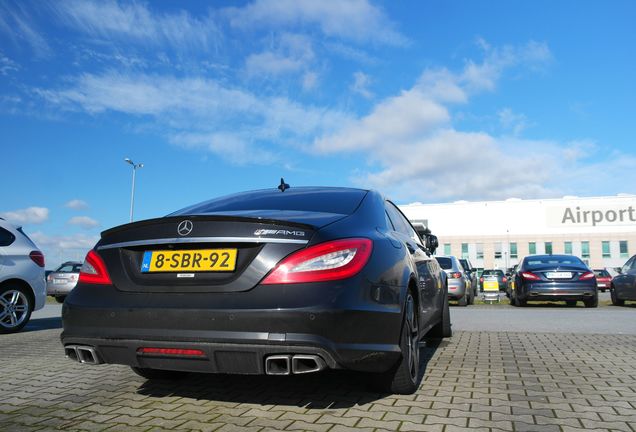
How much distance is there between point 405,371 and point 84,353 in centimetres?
200

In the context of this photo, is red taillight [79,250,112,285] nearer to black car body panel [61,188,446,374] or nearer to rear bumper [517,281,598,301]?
black car body panel [61,188,446,374]

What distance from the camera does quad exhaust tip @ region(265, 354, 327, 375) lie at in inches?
112

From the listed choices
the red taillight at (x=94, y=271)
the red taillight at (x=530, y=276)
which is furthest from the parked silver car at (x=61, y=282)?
the red taillight at (x=94, y=271)

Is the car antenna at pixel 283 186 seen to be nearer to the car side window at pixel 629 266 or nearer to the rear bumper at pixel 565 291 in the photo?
the rear bumper at pixel 565 291

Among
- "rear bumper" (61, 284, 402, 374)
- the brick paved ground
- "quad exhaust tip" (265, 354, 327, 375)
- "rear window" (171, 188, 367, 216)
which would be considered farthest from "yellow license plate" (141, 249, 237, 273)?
the brick paved ground

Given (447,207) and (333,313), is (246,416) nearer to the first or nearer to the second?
(333,313)

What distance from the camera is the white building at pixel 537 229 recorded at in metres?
70.1

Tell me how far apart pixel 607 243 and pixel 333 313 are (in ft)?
252

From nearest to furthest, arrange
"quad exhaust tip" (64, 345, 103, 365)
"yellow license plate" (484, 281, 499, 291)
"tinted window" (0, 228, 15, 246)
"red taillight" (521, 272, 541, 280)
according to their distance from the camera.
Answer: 1. "quad exhaust tip" (64, 345, 103, 365)
2. "tinted window" (0, 228, 15, 246)
3. "red taillight" (521, 272, 541, 280)
4. "yellow license plate" (484, 281, 499, 291)

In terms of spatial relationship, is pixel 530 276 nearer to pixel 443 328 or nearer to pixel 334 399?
pixel 443 328

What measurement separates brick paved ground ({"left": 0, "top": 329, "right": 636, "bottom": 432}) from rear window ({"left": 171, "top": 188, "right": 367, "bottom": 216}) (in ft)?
4.09

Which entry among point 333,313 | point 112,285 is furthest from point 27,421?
point 333,313

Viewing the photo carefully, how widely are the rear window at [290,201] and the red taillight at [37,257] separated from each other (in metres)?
4.99

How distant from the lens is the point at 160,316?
A: 3025 mm
